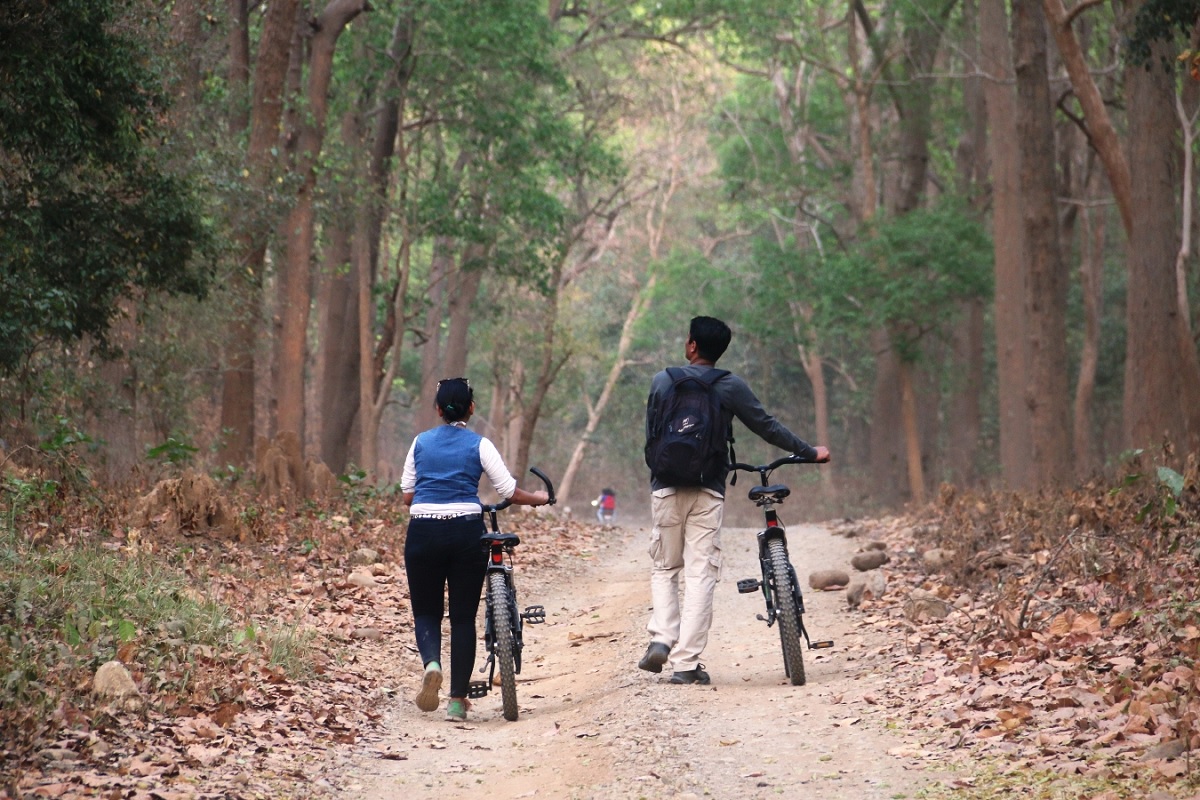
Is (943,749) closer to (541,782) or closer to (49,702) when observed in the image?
(541,782)

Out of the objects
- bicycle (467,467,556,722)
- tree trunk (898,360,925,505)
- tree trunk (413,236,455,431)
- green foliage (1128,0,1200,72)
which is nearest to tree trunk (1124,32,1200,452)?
green foliage (1128,0,1200,72)

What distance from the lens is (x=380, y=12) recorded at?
998 inches

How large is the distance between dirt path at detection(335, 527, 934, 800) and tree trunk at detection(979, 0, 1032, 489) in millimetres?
11491

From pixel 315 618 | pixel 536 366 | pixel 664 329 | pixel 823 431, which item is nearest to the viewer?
pixel 315 618

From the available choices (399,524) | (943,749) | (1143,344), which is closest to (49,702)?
(943,749)

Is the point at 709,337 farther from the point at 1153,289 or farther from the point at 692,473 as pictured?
the point at 1153,289

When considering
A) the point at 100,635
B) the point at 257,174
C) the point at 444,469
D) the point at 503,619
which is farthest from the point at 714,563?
the point at 257,174

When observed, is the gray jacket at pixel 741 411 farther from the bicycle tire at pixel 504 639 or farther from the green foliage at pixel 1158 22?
the green foliage at pixel 1158 22

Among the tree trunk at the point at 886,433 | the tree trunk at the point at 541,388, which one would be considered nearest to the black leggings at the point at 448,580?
the tree trunk at the point at 541,388

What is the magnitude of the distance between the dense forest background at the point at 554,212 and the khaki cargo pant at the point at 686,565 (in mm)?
4405

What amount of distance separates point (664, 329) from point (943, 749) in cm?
4516

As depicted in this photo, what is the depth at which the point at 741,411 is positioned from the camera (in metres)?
8.65

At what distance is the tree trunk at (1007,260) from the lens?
2209 cm

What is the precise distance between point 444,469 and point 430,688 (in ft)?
4.43
